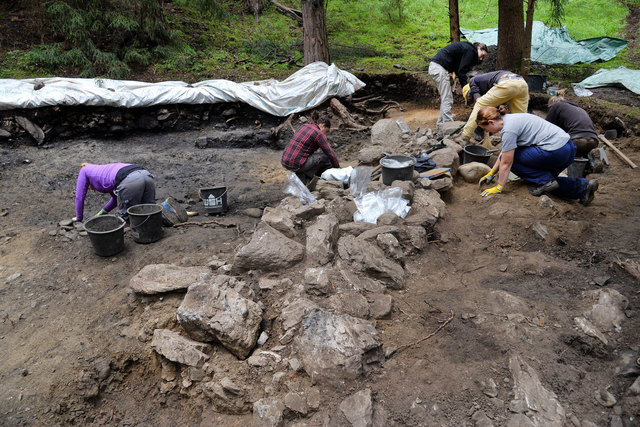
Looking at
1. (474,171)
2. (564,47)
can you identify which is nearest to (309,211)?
(474,171)

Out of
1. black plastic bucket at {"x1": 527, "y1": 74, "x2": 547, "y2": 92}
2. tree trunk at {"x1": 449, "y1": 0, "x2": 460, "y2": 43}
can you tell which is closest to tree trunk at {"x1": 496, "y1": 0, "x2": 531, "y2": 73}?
black plastic bucket at {"x1": 527, "y1": 74, "x2": 547, "y2": 92}

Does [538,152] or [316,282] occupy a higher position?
[538,152]

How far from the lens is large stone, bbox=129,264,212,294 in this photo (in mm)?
3295

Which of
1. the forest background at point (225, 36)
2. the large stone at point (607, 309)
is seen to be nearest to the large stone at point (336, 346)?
the large stone at point (607, 309)

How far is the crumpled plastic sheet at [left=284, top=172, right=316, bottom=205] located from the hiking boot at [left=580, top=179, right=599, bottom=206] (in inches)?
118

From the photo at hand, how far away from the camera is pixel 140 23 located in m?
10.9

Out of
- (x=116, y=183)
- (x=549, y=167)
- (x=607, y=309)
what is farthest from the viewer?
(x=116, y=183)

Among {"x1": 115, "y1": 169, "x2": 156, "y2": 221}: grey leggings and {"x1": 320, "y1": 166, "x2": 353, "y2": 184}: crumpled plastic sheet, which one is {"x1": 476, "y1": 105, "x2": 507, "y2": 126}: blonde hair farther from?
{"x1": 115, "y1": 169, "x2": 156, "y2": 221}: grey leggings

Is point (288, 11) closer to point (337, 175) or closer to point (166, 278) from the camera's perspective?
point (337, 175)

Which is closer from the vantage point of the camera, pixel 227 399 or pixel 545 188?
pixel 227 399

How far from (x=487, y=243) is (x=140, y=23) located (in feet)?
36.0

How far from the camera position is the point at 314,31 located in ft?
32.8

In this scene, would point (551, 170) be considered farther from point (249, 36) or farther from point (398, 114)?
point (249, 36)

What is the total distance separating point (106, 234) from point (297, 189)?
7.50 feet
